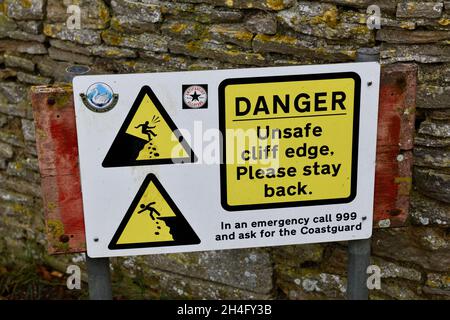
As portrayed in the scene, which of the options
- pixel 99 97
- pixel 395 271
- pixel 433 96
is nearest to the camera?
pixel 99 97

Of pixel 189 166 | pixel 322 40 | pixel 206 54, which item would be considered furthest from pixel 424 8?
pixel 189 166

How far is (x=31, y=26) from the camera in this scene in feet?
10.9

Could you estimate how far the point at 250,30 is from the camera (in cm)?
288

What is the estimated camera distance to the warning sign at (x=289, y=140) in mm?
2074

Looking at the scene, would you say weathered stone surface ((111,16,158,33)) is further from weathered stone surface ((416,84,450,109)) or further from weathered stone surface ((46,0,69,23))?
weathered stone surface ((416,84,450,109))

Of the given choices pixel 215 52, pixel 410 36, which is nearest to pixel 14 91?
pixel 215 52

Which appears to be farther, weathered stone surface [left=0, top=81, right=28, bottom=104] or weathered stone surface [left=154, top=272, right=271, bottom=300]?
weathered stone surface [left=0, top=81, right=28, bottom=104]

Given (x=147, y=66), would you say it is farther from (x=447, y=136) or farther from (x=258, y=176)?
(x=447, y=136)

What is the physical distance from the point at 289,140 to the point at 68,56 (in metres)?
1.59

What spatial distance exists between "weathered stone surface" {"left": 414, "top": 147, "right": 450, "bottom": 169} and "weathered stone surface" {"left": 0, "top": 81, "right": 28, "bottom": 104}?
6.51 ft

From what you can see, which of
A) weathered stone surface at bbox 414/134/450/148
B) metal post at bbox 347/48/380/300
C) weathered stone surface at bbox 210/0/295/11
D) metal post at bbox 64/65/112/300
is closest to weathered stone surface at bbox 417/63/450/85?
weathered stone surface at bbox 414/134/450/148

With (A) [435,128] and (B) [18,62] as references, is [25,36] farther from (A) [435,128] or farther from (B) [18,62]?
(A) [435,128]

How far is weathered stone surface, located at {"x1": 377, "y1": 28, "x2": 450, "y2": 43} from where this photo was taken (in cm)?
259

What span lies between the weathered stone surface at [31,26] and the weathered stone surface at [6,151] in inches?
26.2
